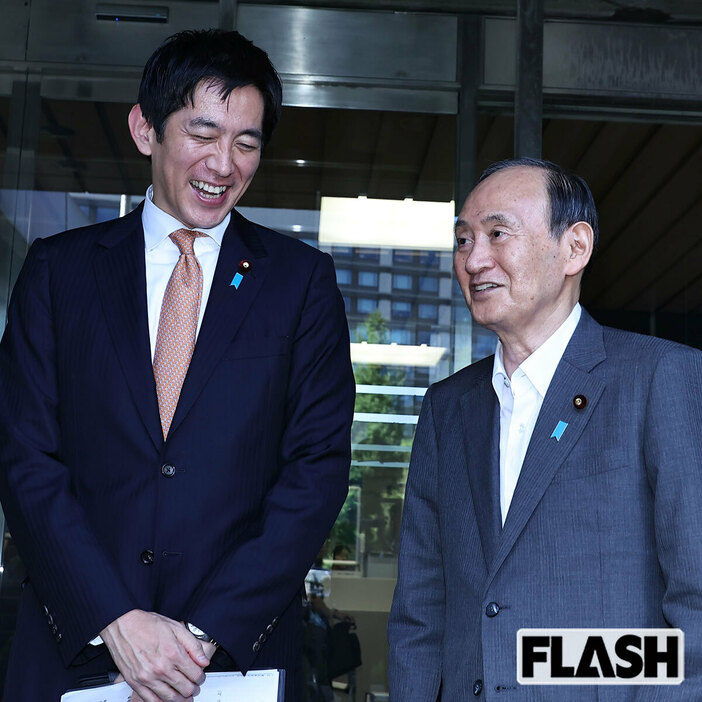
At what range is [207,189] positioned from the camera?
96.6 inches

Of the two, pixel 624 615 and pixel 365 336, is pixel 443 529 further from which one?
pixel 365 336

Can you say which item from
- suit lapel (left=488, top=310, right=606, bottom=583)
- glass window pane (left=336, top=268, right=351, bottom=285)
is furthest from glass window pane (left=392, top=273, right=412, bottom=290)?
suit lapel (left=488, top=310, right=606, bottom=583)

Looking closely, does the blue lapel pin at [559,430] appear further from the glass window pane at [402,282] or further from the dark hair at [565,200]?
the glass window pane at [402,282]

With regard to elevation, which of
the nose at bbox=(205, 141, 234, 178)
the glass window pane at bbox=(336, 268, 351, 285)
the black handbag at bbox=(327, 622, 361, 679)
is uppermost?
the glass window pane at bbox=(336, 268, 351, 285)

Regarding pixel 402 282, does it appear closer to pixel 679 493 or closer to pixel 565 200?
pixel 565 200

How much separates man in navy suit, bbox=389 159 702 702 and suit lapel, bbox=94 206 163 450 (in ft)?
A: 2.30

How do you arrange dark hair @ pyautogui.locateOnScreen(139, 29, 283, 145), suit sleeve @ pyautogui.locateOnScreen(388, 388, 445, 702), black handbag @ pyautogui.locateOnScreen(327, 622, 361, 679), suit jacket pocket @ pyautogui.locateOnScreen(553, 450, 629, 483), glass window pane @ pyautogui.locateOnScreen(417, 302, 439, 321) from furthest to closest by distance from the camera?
glass window pane @ pyautogui.locateOnScreen(417, 302, 439, 321), black handbag @ pyautogui.locateOnScreen(327, 622, 361, 679), dark hair @ pyautogui.locateOnScreen(139, 29, 283, 145), suit sleeve @ pyautogui.locateOnScreen(388, 388, 445, 702), suit jacket pocket @ pyautogui.locateOnScreen(553, 450, 629, 483)

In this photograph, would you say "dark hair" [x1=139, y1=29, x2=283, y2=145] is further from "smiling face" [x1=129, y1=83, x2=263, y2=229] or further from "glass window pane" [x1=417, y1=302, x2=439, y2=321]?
"glass window pane" [x1=417, y1=302, x2=439, y2=321]

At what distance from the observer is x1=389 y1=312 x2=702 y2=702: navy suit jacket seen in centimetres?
200

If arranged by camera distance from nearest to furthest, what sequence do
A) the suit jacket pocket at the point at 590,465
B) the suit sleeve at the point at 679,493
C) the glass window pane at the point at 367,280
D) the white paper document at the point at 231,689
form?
the suit sleeve at the point at 679,493
the white paper document at the point at 231,689
the suit jacket pocket at the point at 590,465
the glass window pane at the point at 367,280

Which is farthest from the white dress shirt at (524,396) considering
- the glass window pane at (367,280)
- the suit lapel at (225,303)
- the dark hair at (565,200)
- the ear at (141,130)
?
the glass window pane at (367,280)

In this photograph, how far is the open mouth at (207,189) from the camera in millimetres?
2447

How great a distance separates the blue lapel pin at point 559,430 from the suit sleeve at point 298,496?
1.49 ft

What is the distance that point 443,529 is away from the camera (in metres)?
2.40
